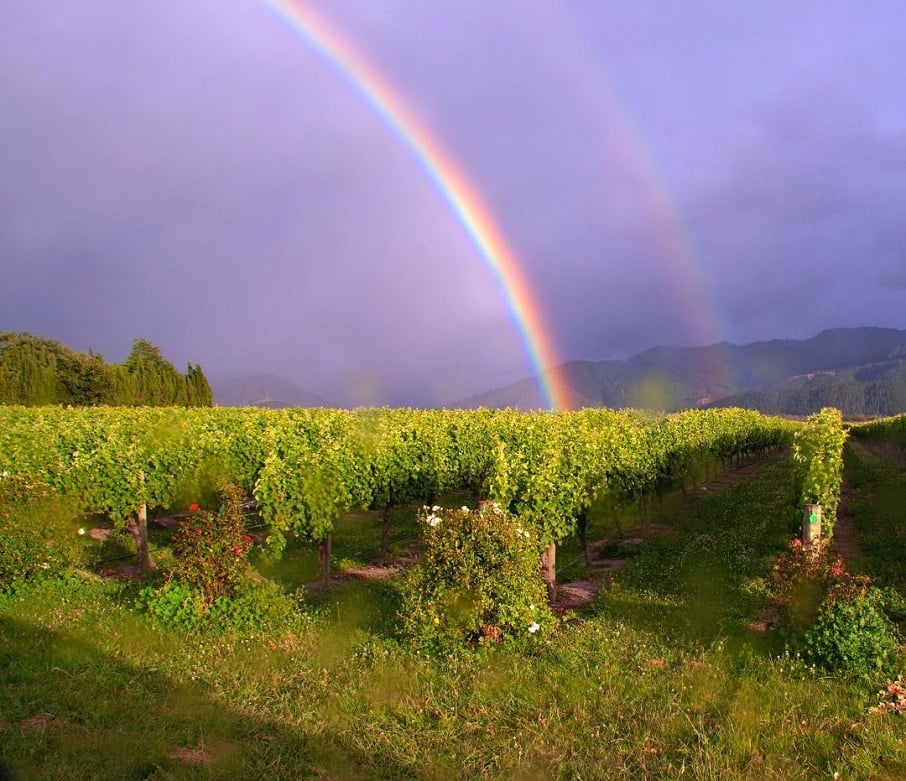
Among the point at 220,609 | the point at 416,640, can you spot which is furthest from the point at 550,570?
the point at 220,609

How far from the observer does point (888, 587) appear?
9.39m

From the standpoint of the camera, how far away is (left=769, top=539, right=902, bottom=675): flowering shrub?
6.32 m

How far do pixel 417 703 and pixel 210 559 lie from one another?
13.5 ft

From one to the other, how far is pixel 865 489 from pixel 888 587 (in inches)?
732

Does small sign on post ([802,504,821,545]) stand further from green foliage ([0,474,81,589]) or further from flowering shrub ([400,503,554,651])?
green foliage ([0,474,81,589])

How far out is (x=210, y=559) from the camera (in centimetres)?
862

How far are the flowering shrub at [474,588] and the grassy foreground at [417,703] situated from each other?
31cm

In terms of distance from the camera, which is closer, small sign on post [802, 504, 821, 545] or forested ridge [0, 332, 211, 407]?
small sign on post [802, 504, 821, 545]

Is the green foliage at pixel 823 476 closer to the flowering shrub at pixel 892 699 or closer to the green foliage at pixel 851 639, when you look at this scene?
the green foliage at pixel 851 639

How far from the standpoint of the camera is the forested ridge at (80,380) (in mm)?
54125

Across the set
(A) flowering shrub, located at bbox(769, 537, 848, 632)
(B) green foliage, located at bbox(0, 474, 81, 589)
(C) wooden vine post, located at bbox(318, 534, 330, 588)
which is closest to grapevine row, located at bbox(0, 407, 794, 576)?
(C) wooden vine post, located at bbox(318, 534, 330, 588)

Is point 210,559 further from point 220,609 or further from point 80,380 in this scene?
point 80,380

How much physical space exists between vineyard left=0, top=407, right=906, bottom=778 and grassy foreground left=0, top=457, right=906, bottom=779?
0.03 meters

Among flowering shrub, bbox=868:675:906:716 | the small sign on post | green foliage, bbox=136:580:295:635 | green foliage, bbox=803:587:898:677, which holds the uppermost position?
green foliage, bbox=136:580:295:635
